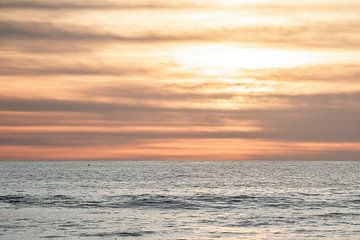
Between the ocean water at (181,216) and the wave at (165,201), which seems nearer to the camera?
the ocean water at (181,216)

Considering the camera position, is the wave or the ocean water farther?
the wave

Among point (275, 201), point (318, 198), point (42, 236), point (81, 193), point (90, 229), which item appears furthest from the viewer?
point (81, 193)

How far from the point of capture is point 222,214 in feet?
185

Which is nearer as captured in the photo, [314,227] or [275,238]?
[275,238]

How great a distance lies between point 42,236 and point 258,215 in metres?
21.0

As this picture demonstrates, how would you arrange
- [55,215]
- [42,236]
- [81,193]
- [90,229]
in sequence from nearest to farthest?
[42,236], [90,229], [55,215], [81,193]

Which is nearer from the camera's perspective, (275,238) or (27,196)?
(275,238)

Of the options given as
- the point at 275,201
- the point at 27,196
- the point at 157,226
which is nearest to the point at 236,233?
the point at 157,226

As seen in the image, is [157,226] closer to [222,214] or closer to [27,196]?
[222,214]

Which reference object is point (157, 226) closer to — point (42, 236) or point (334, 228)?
point (42, 236)

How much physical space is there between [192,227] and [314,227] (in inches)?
360

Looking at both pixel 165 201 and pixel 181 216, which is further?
pixel 165 201

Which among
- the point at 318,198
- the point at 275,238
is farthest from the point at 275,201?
the point at 275,238

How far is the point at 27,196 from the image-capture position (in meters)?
75.6
